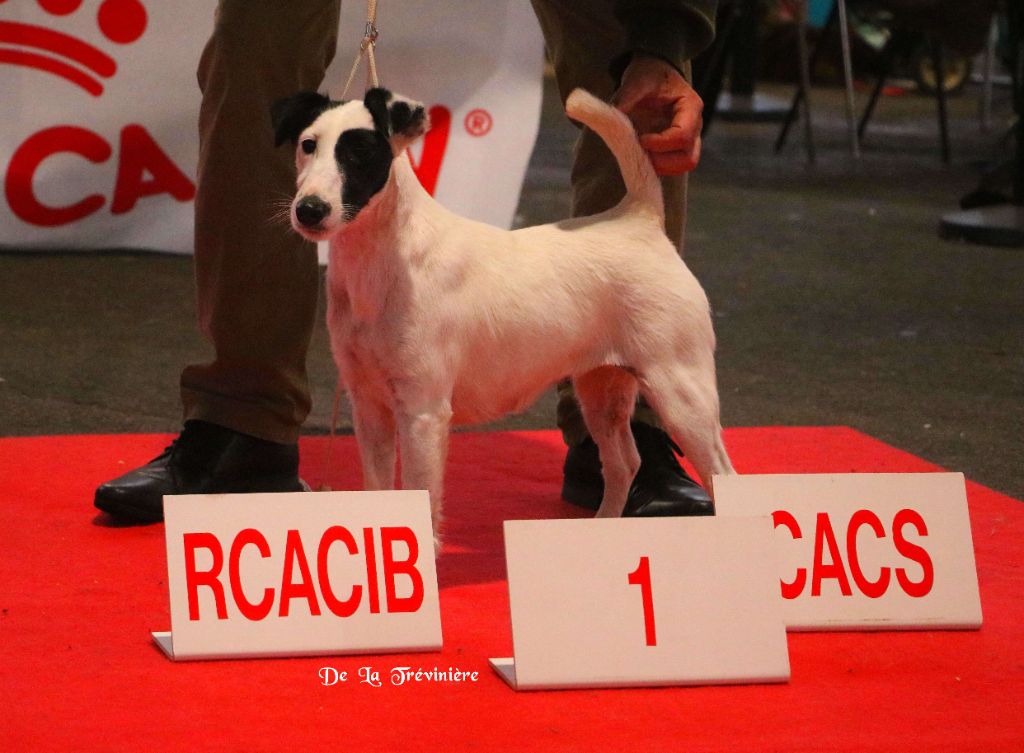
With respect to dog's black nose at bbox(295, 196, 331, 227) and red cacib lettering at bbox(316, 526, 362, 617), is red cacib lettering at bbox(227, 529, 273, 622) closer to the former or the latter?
red cacib lettering at bbox(316, 526, 362, 617)

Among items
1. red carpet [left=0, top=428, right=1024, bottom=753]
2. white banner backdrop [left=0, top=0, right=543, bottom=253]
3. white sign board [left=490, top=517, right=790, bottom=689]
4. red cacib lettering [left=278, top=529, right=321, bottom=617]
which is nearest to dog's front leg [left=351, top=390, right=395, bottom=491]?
red carpet [left=0, top=428, right=1024, bottom=753]

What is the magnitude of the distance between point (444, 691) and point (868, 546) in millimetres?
524

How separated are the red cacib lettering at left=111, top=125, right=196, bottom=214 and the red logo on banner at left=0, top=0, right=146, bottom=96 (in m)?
0.19

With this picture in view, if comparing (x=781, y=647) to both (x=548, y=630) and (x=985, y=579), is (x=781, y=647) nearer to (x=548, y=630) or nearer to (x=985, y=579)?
(x=548, y=630)

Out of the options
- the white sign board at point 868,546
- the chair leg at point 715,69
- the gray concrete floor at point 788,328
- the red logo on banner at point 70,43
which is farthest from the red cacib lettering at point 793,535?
the chair leg at point 715,69

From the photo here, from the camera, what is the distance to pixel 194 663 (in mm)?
1377

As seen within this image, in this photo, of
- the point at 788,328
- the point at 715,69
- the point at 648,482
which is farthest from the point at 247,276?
the point at 715,69

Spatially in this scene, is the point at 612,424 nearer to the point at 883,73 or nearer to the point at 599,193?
the point at 599,193

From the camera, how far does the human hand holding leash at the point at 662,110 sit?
1746 millimetres

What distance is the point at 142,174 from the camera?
402 centimetres

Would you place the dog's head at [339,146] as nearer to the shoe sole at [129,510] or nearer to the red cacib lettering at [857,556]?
the shoe sole at [129,510]

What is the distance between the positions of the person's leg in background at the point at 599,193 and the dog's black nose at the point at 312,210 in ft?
2.10

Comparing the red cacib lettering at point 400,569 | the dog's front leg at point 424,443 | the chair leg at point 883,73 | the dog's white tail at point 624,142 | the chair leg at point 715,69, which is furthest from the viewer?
the chair leg at point 883,73

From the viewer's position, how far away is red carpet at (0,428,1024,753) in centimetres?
121
